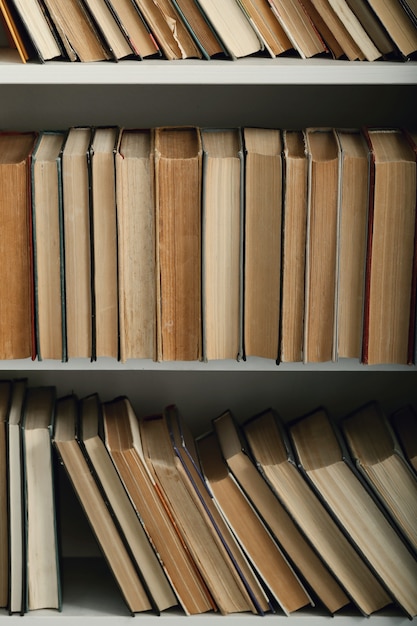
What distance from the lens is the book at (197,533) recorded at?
1119 mm

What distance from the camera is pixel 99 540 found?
1.14 metres

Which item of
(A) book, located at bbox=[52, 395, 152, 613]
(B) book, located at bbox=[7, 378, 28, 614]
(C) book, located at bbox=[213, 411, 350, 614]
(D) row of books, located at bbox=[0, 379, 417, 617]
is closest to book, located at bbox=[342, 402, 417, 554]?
(D) row of books, located at bbox=[0, 379, 417, 617]

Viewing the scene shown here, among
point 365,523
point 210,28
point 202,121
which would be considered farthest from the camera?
point 202,121

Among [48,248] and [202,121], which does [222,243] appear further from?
[202,121]

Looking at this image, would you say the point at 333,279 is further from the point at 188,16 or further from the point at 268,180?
the point at 188,16

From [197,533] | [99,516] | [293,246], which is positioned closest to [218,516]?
[197,533]

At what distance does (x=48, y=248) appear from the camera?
105 cm

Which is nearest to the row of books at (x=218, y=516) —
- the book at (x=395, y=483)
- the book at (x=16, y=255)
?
the book at (x=395, y=483)

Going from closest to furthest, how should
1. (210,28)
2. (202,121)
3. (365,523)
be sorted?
(210,28), (365,523), (202,121)

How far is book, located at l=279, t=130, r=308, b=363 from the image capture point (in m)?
1.01

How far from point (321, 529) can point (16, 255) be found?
1.68 ft

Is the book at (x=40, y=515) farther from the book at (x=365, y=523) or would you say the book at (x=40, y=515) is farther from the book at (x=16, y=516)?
the book at (x=365, y=523)

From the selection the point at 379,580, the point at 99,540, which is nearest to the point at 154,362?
the point at 99,540

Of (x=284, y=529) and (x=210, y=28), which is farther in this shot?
(x=284, y=529)
